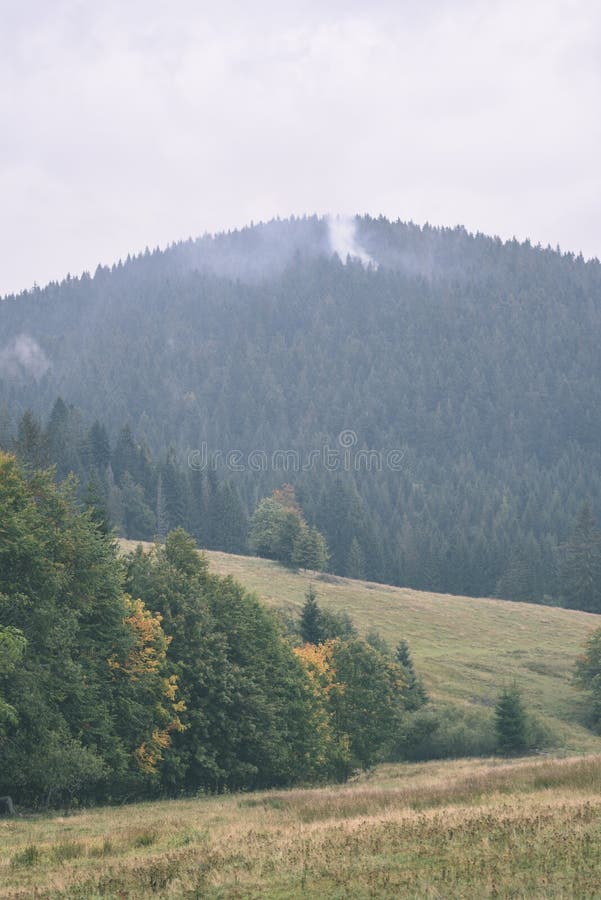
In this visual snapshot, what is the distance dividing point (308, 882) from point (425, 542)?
149660 millimetres

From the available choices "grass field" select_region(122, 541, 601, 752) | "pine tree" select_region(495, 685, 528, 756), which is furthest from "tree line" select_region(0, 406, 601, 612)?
"pine tree" select_region(495, 685, 528, 756)

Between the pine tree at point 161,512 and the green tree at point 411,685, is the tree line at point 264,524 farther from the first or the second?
the green tree at point 411,685

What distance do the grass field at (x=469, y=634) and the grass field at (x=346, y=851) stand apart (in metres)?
41.5

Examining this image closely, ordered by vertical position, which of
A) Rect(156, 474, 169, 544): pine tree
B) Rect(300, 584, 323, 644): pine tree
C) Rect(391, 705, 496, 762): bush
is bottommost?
Rect(391, 705, 496, 762): bush

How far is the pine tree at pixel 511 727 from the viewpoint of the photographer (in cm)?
5547

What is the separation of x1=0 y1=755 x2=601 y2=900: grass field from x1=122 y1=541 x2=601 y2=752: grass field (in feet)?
136

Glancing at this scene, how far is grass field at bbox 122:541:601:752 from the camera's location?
7106 centimetres

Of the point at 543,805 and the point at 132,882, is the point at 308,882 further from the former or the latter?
the point at 543,805

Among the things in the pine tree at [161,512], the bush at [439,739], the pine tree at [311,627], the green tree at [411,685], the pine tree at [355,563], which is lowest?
the bush at [439,739]

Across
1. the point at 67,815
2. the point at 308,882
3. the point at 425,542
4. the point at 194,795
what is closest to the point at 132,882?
the point at 308,882

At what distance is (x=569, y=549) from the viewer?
139m

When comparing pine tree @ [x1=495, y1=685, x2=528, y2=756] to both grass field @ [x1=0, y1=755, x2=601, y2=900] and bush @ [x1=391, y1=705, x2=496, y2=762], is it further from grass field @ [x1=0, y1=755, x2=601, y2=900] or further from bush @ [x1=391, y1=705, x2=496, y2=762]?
grass field @ [x1=0, y1=755, x2=601, y2=900]

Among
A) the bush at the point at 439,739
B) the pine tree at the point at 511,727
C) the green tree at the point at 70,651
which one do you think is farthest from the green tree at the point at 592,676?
the green tree at the point at 70,651

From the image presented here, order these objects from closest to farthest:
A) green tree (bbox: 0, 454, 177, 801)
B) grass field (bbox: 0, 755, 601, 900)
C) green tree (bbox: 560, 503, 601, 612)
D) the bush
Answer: grass field (bbox: 0, 755, 601, 900) → green tree (bbox: 0, 454, 177, 801) → the bush → green tree (bbox: 560, 503, 601, 612)
